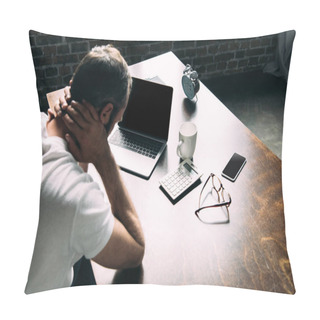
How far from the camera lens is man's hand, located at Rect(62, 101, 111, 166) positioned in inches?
45.5

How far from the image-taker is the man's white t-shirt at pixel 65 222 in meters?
1.08

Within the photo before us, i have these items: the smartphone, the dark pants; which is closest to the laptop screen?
the smartphone

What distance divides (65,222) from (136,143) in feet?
1.37

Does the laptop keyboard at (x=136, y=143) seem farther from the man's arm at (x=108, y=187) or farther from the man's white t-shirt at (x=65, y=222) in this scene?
the man's white t-shirt at (x=65, y=222)

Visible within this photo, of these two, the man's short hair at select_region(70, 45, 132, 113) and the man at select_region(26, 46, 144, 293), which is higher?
the man's short hair at select_region(70, 45, 132, 113)

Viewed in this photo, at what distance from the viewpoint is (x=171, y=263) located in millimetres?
1148

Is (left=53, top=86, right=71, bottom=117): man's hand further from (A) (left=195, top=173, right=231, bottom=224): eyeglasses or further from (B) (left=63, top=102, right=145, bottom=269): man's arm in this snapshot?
(A) (left=195, top=173, right=231, bottom=224): eyeglasses

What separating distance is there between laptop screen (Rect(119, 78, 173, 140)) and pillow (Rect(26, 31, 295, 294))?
0.06 m

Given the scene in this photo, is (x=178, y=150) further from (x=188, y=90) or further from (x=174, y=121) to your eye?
(x=188, y=90)

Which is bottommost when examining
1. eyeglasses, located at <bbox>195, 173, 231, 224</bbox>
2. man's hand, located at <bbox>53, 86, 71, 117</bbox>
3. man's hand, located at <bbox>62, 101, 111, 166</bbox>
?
eyeglasses, located at <bbox>195, 173, 231, 224</bbox>

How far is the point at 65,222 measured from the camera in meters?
1.08

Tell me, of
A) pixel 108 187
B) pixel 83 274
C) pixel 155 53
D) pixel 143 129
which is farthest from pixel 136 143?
pixel 83 274

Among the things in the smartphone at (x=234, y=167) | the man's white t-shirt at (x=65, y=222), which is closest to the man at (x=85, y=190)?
the man's white t-shirt at (x=65, y=222)

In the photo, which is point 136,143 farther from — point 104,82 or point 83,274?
point 83,274
